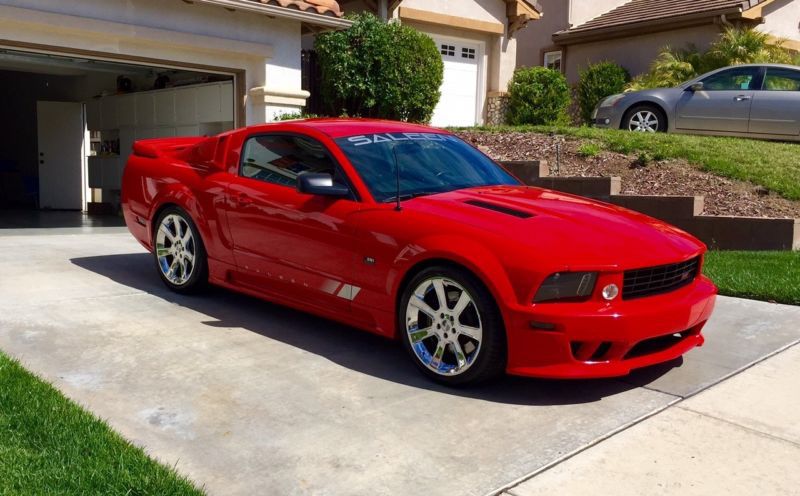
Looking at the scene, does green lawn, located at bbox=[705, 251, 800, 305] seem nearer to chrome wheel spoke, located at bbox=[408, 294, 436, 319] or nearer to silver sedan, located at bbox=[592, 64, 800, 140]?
chrome wheel spoke, located at bbox=[408, 294, 436, 319]

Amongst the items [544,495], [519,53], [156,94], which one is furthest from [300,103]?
[519,53]

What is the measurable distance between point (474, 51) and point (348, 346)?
46.3ft

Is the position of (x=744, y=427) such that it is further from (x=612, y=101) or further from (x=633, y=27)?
(x=633, y=27)

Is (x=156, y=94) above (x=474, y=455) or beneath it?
above

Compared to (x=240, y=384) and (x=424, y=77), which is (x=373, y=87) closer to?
(x=424, y=77)

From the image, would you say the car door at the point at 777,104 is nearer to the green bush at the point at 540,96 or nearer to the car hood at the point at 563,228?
the green bush at the point at 540,96

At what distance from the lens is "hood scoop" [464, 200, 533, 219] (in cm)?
466

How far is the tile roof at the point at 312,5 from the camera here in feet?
35.3

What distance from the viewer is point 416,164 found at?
549 cm

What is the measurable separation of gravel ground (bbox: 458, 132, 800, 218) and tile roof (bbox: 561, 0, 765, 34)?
9002mm

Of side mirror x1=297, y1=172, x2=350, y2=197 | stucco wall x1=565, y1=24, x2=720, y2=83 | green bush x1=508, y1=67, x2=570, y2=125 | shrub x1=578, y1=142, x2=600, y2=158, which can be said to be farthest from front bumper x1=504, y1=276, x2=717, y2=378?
stucco wall x1=565, y1=24, x2=720, y2=83

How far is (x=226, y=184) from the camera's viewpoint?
19.7 ft

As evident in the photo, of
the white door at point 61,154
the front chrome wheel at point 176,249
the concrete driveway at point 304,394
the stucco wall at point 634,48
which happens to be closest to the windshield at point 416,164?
the concrete driveway at point 304,394

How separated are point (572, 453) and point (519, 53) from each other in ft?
69.8
